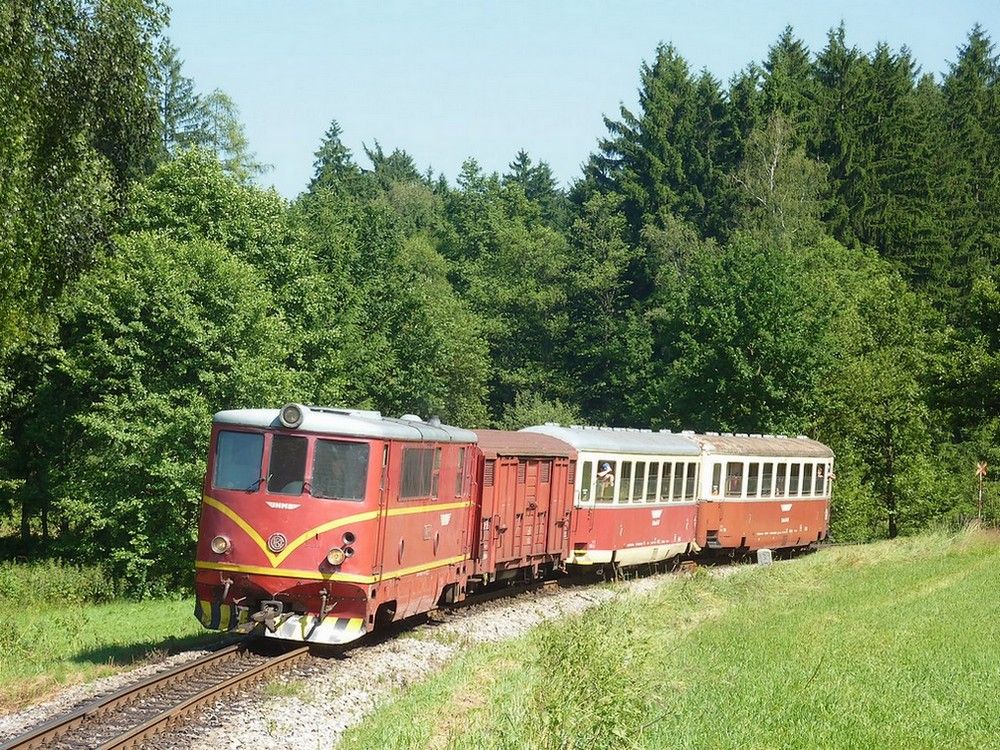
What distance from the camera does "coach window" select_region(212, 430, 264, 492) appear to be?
52.1 ft

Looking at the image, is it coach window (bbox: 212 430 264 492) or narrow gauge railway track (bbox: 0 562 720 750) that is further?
coach window (bbox: 212 430 264 492)

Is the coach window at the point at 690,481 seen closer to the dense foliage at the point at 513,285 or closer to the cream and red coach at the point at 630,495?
the cream and red coach at the point at 630,495

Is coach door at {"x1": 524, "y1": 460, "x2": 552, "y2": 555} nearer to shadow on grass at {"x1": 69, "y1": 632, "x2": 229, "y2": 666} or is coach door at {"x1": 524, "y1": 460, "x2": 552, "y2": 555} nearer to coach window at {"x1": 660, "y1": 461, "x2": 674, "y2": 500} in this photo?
coach window at {"x1": 660, "y1": 461, "x2": 674, "y2": 500}

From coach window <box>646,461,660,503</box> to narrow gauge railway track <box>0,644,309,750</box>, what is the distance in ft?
43.3

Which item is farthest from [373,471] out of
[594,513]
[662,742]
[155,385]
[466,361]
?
[466,361]

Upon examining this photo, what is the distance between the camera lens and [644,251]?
73.0m

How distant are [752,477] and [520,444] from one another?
11.3 m

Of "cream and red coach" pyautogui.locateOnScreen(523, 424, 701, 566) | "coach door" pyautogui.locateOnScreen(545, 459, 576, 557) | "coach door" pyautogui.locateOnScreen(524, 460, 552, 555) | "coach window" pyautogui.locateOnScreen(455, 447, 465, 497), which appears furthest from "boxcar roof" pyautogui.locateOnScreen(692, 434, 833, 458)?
"coach window" pyautogui.locateOnScreen(455, 447, 465, 497)

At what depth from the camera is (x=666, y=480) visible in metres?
28.7

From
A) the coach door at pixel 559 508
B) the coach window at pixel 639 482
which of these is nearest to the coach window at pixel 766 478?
the coach window at pixel 639 482

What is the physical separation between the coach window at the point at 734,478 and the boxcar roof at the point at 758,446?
0.25 metres

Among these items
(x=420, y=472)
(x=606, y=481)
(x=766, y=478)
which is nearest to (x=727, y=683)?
(x=420, y=472)

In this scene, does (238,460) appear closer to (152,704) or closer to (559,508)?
(152,704)

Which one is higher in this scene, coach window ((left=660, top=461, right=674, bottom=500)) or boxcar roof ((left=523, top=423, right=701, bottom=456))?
boxcar roof ((left=523, top=423, right=701, bottom=456))
